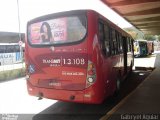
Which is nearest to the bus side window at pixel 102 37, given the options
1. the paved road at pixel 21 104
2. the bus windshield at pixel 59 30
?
the bus windshield at pixel 59 30

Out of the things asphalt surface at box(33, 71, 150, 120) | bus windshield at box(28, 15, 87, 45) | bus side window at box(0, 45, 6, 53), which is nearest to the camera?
bus windshield at box(28, 15, 87, 45)

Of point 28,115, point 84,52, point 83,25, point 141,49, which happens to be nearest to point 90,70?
point 84,52

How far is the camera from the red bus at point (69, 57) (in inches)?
265

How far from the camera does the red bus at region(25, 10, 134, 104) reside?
673 cm

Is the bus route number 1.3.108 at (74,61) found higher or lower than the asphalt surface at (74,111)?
higher

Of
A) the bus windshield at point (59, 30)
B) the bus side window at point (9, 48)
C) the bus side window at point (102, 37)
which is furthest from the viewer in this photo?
the bus side window at point (9, 48)

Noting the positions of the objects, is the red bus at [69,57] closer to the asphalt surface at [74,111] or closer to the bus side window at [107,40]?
the bus side window at [107,40]

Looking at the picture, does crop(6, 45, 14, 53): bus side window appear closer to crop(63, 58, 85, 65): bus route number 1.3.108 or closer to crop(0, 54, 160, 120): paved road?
crop(0, 54, 160, 120): paved road

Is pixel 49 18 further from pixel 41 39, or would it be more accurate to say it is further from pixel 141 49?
pixel 141 49

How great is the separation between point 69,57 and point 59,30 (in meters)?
0.84

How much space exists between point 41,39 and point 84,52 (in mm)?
1550

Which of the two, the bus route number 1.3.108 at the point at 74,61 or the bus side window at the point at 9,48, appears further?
the bus side window at the point at 9,48

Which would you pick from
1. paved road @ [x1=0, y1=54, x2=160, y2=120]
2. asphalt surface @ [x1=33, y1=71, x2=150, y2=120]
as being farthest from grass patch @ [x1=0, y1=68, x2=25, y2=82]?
asphalt surface @ [x1=33, y1=71, x2=150, y2=120]

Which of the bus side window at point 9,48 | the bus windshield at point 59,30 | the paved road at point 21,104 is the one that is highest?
the bus windshield at point 59,30
